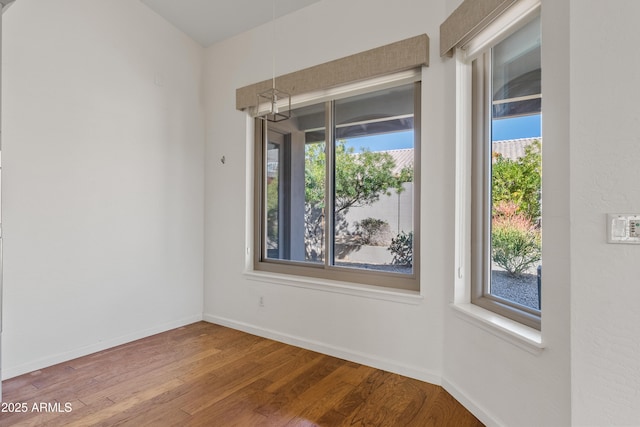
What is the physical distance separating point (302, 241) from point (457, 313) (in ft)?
5.07

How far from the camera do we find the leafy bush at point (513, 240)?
1795mm

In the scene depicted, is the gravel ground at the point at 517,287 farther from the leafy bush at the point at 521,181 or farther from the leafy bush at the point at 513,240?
the leafy bush at the point at 521,181

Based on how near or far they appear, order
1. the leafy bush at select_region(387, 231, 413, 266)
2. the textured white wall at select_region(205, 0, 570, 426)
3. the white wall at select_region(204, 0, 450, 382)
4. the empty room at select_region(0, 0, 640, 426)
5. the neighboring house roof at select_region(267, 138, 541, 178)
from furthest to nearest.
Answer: the leafy bush at select_region(387, 231, 413, 266) < the white wall at select_region(204, 0, 450, 382) < the neighboring house roof at select_region(267, 138, 541, 178) < the textured white wall at select_region(205, 0, 570, 426) < the empty room at select_region(0, 0, 640, 426)

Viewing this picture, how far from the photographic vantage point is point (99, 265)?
2838mm

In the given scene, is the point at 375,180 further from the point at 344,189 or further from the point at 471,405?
the point at 471,405

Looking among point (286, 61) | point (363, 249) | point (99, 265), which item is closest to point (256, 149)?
point (286, 61)

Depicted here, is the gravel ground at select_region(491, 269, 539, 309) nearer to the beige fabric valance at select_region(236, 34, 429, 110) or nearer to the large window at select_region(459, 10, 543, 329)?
the large window at select_region(459, 10, 543, 329)

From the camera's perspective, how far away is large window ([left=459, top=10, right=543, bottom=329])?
177 centimetres

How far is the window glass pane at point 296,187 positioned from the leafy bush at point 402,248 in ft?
2.22

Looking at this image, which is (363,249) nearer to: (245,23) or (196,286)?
(196,286)

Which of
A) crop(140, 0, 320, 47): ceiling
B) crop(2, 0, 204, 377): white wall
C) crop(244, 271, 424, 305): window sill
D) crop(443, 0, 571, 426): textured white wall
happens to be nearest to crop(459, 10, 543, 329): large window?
crop(443, 0, 571, 426): textured white wall

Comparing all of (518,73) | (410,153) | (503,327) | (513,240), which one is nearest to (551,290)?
(503,327)
